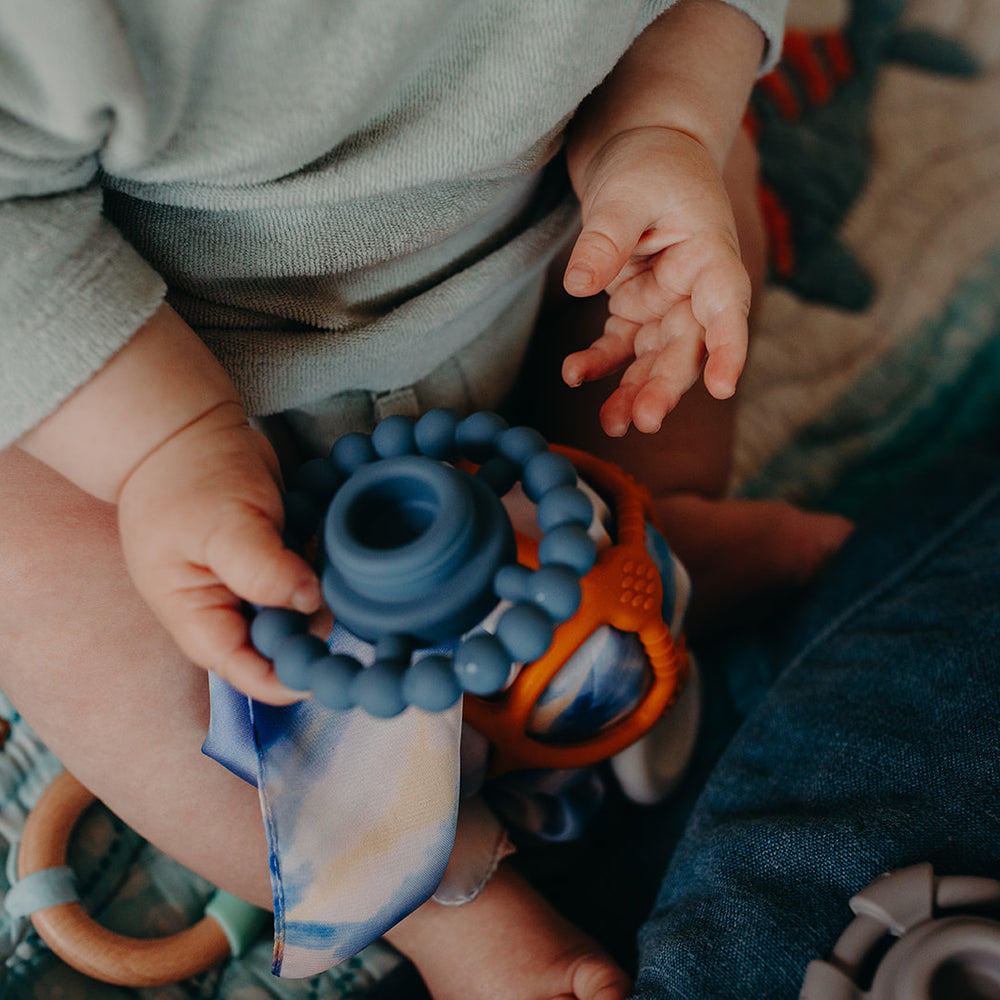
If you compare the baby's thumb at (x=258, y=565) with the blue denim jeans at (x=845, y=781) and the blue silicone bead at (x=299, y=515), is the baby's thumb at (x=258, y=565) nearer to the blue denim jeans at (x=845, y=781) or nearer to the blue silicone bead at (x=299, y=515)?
the blue silicone bead at (x=299, y=515)

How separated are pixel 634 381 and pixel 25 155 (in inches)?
11.6

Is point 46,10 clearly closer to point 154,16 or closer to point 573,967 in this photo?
point 154,16

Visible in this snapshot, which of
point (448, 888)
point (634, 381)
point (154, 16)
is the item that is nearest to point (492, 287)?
point (634, 381)

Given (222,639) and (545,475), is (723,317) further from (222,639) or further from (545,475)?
(222,639)

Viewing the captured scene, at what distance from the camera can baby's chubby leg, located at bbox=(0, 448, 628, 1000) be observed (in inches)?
18.3

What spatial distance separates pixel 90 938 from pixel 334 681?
0.31 metres

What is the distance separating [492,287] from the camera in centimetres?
54

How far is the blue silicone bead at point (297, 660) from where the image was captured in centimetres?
→ 34

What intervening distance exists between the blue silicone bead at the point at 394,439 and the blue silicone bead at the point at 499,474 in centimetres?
4

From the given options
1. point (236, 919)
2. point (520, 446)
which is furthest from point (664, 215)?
point (236, 919)

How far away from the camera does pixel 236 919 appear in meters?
0.54

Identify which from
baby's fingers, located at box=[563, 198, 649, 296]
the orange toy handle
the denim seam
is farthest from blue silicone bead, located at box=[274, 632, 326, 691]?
the denim seam

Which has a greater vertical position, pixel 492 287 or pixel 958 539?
pixel 492 287

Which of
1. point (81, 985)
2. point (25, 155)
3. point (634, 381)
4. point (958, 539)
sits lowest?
point (958, 539)
